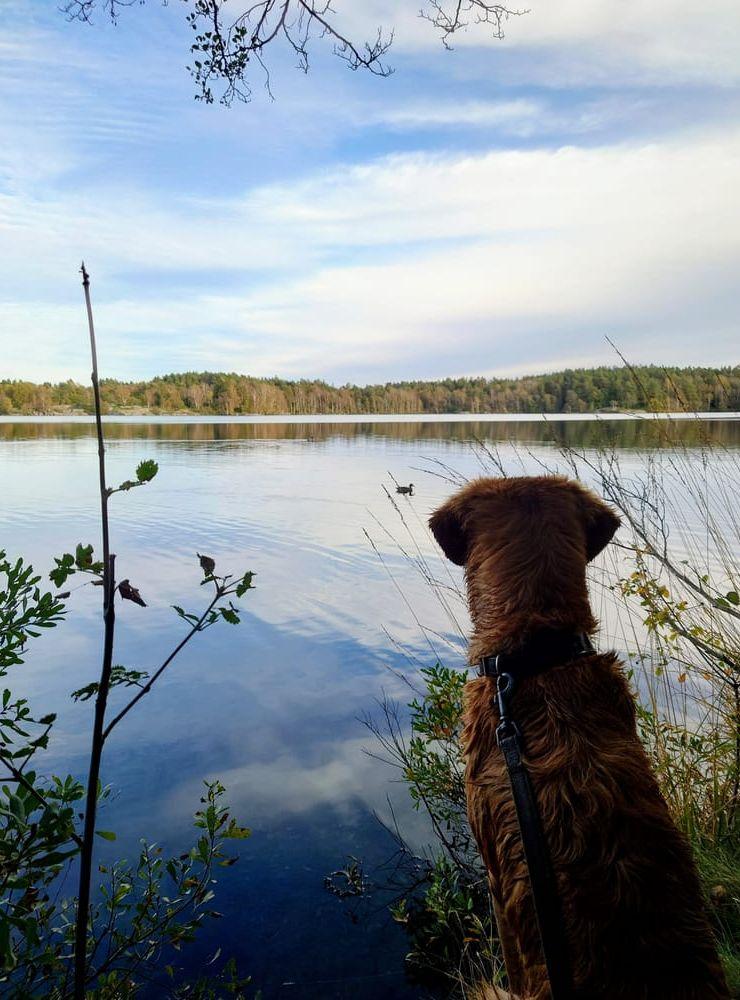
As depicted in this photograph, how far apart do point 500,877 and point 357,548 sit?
13.1 metres

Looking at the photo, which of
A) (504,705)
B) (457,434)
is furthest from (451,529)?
(457,434)

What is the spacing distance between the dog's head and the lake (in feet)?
7.36

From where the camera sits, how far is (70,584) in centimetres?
1172

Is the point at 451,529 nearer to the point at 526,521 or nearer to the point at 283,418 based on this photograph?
the point at 526,521

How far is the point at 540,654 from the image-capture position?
2.03 m

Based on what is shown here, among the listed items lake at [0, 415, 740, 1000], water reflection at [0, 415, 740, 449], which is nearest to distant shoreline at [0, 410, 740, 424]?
water reflection at [0, 415, 740, 449]

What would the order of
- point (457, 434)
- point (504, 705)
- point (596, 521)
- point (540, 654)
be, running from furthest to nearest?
point (457, 434)
point (596, 521)
point (540, 654)
point (504, 705)

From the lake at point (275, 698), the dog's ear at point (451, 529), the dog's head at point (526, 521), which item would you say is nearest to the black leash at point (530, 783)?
the dog's head at point (526, 521)

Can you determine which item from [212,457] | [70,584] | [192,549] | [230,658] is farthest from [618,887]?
[212,457]

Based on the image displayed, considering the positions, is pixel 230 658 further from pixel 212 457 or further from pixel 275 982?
pixel 212 457

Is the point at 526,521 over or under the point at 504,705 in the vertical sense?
over

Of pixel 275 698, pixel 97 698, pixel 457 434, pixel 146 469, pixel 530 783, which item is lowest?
pixel 275 698

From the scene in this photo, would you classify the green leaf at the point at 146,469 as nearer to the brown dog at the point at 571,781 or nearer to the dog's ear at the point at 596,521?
the brown dog at the point at 571,781

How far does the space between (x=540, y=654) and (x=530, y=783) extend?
1.37 ft
